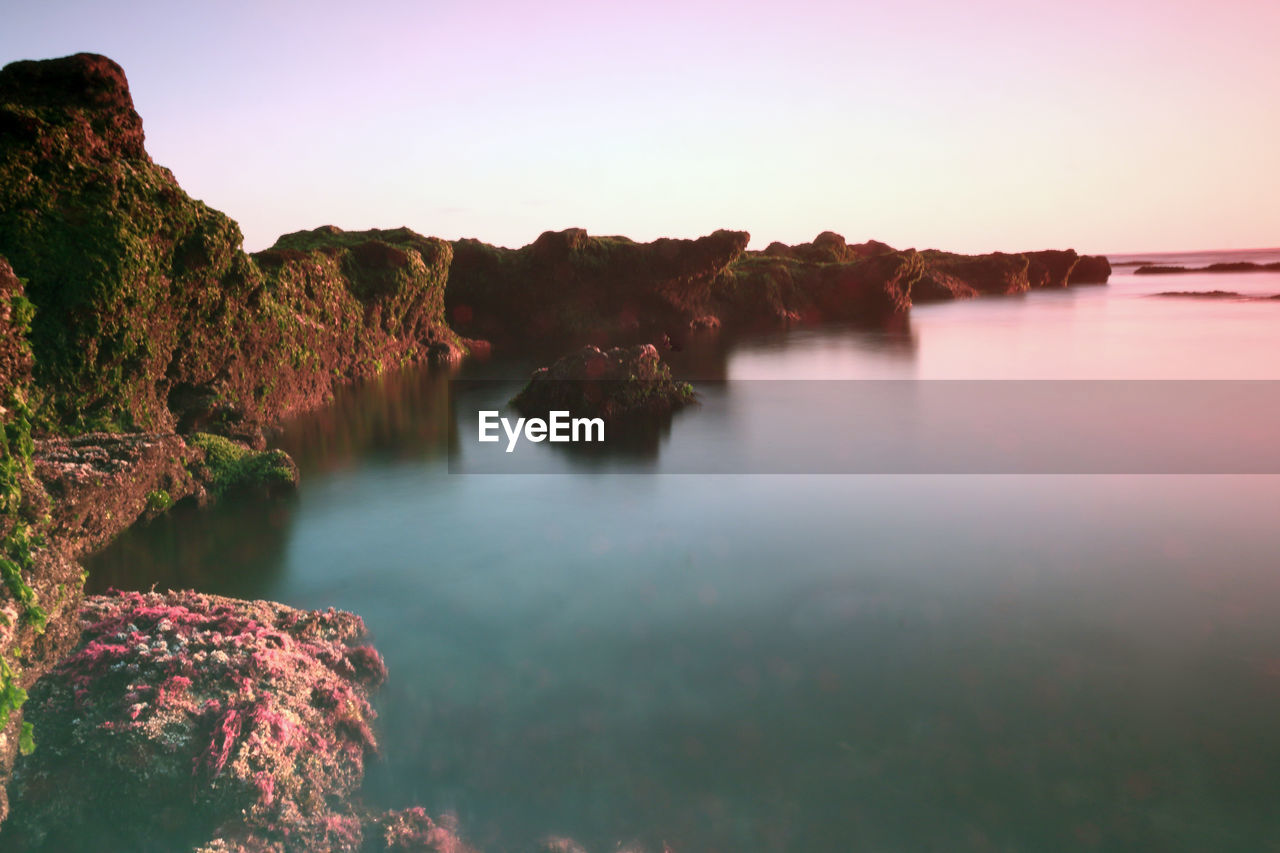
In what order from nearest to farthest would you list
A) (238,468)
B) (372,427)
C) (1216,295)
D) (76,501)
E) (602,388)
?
(76,501), (238,468), (372,427), (602,388), (1216,295)

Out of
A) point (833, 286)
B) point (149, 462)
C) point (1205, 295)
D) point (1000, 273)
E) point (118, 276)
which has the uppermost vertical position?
point (1000, 273)

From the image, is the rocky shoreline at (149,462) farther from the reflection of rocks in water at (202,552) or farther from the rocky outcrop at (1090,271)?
the rocky outcrop at (1090,271)

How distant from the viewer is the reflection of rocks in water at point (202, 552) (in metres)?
13.0

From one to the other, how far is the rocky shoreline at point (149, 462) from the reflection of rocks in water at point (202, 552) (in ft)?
1.88

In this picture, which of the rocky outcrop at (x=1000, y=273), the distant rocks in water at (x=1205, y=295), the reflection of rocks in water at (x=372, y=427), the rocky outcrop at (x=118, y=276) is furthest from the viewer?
the rocky outcrop at (x=1000, y=273)

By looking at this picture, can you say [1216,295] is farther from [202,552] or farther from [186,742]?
[186,742]

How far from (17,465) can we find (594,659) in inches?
283

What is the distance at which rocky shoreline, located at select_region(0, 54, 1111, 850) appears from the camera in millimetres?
7383

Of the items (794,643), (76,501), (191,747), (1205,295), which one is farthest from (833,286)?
(191,747)

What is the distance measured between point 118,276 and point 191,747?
39.2ft

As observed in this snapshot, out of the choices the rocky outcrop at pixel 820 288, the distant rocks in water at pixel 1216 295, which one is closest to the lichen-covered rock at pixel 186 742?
the rocky outcrop at pixel 820 288

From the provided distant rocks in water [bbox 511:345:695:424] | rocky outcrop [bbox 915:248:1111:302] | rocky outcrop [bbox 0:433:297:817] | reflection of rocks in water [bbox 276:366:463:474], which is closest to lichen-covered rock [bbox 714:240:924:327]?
rocky outcrop [bbox 915:248:1111:302]

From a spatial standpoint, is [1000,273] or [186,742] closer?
[186,742]

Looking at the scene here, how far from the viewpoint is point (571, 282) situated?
Answer: 201ft
